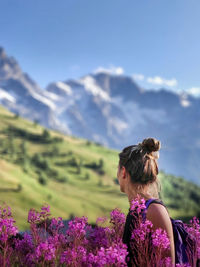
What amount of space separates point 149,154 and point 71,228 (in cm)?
134

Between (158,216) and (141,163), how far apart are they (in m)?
0.66

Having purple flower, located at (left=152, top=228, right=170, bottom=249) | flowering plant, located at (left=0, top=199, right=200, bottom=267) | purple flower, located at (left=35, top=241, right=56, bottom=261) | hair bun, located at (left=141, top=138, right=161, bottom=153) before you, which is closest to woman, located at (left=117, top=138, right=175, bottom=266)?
hair bun, located at (left=141, top=138, right=161, bottom=153)

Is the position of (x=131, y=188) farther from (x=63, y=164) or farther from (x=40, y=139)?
(x=40, y=139)

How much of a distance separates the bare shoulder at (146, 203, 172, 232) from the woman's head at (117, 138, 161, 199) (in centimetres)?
40

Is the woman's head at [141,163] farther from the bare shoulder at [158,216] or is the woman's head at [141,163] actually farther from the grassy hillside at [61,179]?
the grassy hillside at [61,179]

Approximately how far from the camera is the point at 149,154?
3623 mm

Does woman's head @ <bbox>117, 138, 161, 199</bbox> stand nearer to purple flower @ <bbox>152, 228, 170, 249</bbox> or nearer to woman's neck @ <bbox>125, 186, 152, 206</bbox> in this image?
woman's neck @ <bbox>125, 186, 152, 206</bbox>

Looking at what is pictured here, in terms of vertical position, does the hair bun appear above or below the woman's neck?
above

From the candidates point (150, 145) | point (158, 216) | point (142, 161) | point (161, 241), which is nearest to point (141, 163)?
point (142, 161)

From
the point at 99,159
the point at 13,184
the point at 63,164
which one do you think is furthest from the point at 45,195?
the point at 99,159

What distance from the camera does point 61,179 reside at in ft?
270

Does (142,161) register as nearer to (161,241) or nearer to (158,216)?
(158,216)

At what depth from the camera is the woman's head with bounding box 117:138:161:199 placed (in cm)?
352

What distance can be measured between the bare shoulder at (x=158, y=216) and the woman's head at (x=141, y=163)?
1.30 feet
